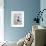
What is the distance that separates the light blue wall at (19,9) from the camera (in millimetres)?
4914

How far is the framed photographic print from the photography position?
497 centimetres

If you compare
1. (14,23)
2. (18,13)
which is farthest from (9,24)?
(18,13)

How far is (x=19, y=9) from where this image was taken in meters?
4.94

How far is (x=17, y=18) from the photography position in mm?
5016

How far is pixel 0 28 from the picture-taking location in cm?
498

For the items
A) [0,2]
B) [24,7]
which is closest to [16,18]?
[24,7]

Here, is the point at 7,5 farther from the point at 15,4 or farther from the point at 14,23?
the point at 14,23

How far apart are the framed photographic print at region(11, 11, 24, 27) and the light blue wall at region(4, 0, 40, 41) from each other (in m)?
0.11

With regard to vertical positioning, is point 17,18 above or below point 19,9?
below

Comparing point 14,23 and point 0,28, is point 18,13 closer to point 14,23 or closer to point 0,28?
point 14,23

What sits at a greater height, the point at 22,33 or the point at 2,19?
the point at 2,19

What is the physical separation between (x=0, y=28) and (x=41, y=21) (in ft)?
5.09

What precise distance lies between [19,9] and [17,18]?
0.35 metres

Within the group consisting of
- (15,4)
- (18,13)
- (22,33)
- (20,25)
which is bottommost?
(22,33)
